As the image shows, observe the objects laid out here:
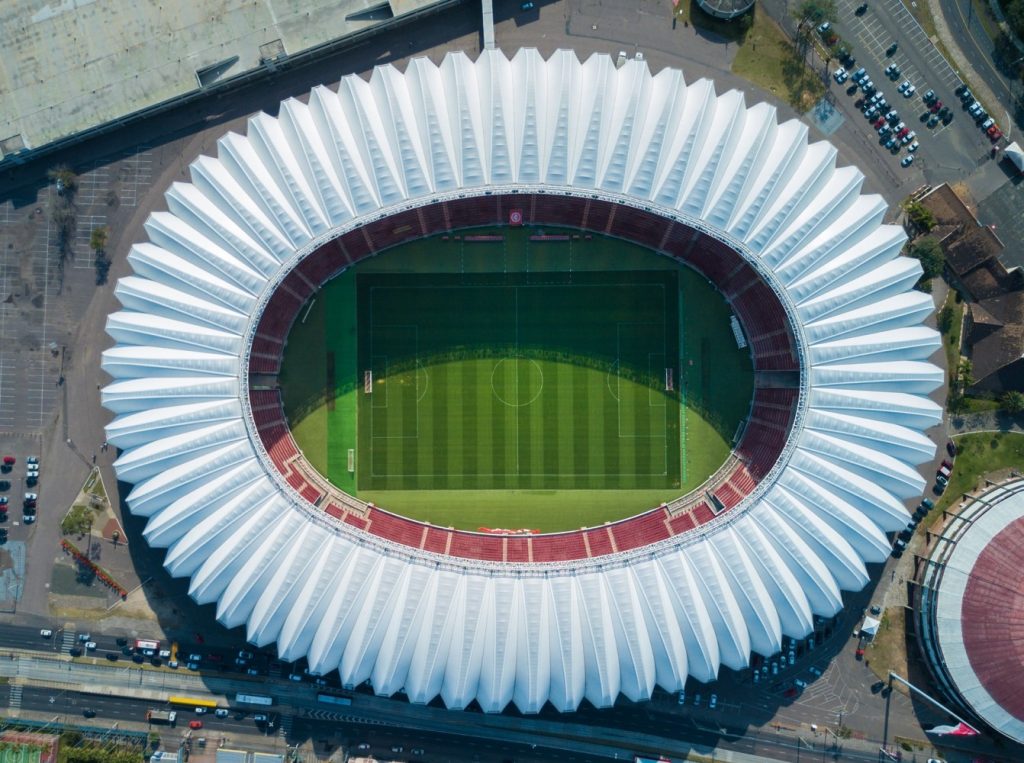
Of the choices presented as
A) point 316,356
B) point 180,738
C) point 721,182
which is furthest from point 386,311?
point 180,738

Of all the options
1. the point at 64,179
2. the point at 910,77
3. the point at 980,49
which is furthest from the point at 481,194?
the point at 980,49

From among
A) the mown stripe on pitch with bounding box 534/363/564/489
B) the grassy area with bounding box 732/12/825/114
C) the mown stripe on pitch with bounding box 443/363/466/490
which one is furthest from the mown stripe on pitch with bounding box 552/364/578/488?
the grassy area with bounding box 732/12/825/114

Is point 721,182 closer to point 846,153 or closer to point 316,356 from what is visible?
point 846,153

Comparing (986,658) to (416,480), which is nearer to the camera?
(986,658)

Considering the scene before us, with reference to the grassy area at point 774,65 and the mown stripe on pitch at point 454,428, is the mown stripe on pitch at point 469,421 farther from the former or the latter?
the grassy area at point 774,65

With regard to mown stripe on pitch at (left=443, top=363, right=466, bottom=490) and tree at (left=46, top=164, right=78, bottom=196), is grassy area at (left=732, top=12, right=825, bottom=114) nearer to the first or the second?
mown stripe on pitch at (left=443, top=363, right=466, bottom=490)

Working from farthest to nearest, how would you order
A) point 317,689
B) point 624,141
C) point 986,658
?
point 317,689 < point 986,658 < point 624,141

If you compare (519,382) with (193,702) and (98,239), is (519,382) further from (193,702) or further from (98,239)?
(193,702)

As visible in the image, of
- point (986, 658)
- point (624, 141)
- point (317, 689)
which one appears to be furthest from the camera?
point (317, 689)
